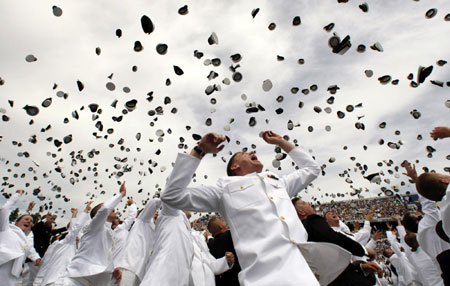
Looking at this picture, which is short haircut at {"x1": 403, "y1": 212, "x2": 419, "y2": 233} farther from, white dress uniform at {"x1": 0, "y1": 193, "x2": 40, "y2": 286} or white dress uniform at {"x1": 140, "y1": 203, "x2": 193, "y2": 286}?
white dress uniform at {"x1": 0, "y1": 193, "x2": 40, "y2": 286}

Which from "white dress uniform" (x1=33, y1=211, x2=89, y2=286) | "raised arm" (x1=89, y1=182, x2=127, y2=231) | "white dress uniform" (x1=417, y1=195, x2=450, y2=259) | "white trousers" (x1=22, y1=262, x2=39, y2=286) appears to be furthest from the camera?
"white trousers" (x1=22, y1=262, x2=39, y2=286)

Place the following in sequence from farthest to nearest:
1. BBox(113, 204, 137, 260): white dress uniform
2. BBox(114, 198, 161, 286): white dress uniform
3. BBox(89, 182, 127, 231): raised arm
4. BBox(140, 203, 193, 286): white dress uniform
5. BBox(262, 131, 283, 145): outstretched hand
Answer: BBox(113, 204, 137, 260): white dress uniform → BBox(89, 182, 127, 231): raised arm → BBox(114, 198, 161, 286): white dress uniform → BBox(140, 203, 193, 286): white dress uniform → BBox(262, 131, 283, 145): outstretched hand

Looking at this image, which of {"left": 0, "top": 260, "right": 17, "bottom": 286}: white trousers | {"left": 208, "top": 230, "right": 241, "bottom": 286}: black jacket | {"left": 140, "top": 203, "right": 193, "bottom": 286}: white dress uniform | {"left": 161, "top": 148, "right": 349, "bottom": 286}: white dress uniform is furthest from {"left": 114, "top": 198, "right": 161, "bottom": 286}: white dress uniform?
{"left": 161, "top": 148, "right": 349, "bottom": 286}: white dress uniform

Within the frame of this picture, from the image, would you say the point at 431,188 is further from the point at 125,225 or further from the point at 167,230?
the point at 125,225

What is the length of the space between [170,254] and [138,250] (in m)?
1.78

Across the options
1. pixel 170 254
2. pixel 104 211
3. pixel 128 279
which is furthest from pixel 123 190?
pixel 170 254

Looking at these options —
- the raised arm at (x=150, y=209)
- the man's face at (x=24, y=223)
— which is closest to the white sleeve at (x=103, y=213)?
the raised arm at (x=150, y=209)

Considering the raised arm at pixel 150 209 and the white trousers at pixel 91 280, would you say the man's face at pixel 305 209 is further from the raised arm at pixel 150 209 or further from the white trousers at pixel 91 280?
the white trousers at pixel 91 280

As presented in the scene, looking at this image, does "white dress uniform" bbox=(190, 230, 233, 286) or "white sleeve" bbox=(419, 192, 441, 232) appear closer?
"white dress uniform" bbox=(190, 230, 233, 286)

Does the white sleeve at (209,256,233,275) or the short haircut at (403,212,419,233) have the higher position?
the white sleeve at (209,256,233,275)

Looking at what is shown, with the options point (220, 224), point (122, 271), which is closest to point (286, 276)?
point (220, 224)

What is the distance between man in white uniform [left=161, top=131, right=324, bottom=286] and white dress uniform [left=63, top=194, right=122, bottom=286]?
3.97 meters

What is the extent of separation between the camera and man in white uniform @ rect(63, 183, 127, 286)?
17.6 ft

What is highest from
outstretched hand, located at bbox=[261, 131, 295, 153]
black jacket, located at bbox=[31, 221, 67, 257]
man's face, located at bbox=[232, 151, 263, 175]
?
outstretched hand, located at bbox=[261, 131, 295, 153]
